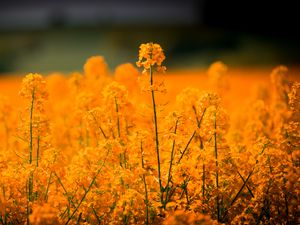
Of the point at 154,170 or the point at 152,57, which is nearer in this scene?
the point at 152,57

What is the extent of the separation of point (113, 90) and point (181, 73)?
19.6 m

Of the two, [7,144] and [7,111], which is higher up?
[7,111]

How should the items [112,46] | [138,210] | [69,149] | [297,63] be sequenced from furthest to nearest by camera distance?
[112,46]
[297,63]
[69,149]
[138,210]

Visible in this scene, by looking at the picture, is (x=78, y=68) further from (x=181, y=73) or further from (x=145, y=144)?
(x=145, y=144)

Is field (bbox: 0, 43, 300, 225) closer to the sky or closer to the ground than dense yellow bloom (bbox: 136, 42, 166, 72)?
closer to the ground

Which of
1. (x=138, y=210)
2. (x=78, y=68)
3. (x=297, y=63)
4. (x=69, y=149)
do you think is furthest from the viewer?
(x=78, y=68)

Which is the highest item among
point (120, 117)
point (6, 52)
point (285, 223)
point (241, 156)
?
point (6, 52)

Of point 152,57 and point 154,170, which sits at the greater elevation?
point 152,57

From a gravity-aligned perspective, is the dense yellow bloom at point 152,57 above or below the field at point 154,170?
above

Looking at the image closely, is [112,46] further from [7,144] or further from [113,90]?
[113,90]

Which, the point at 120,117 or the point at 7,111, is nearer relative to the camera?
the point at 120,117

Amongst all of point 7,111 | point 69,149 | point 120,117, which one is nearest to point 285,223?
point 120,117

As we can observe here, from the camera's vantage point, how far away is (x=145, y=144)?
583 centimetres

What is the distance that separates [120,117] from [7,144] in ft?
9.37
